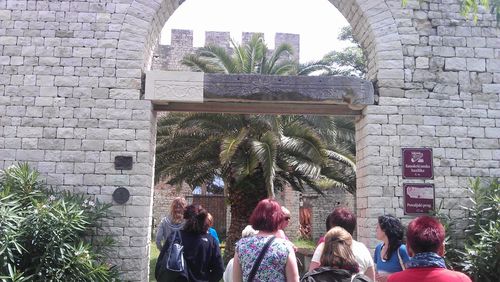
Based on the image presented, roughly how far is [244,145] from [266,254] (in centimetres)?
703

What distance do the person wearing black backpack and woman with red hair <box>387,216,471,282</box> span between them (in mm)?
1912

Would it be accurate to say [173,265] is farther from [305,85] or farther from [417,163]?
[417,163]

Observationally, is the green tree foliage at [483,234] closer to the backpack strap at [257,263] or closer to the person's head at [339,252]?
the person's head at [339,252]

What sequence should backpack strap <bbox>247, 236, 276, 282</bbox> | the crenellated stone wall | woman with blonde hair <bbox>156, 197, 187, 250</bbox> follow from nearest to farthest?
backpack strap <bbox>247, 236, 276, 282</bbox>, woman with blonde hair <bbox>156, 197, 187, 250</bbox>, the crenellated stone wall

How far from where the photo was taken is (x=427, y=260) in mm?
2436

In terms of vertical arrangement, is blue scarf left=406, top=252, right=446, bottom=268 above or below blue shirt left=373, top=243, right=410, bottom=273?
above

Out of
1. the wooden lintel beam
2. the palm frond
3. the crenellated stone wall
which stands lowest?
the palm frond

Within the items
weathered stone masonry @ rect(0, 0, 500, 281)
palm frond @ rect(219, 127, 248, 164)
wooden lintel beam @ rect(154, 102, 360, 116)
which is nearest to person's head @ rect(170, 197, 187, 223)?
weathered stone masonry @ rect(0, 0, 500, 281)

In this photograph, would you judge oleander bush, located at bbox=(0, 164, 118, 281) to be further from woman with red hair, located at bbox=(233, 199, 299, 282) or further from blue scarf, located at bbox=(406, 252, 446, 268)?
blue scarf, located at bbox=(406, 252, 446, 268)

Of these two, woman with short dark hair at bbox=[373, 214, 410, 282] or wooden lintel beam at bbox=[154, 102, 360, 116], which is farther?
wooden lintel beam at bbox=[154, 102, 360, 116]

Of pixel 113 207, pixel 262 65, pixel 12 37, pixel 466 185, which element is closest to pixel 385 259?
pixel 466 185

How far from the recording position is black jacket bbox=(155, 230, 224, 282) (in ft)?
13.1

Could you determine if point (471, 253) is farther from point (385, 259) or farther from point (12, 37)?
point (12, 37)

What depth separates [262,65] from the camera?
11.1 meters
